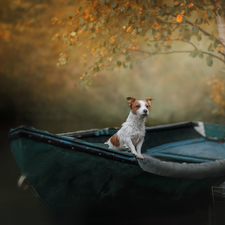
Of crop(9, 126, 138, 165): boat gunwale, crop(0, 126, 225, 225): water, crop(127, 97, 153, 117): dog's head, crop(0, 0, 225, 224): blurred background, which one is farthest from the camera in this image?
crop(0, 0, 225, 224): blurred background

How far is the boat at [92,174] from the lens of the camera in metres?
2.59

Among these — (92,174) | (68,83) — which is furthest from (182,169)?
(68,83)

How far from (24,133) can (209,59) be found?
3.06 metres

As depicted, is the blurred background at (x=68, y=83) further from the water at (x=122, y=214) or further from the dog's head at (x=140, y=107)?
the dog's head at (x=140, y=107)

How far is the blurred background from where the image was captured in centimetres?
936

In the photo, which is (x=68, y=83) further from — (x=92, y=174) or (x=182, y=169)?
(x=92, y=174)

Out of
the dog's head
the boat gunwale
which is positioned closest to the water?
the boat gunwale

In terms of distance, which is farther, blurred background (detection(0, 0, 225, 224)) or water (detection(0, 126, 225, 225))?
blurred background (detection(0, 0, 225, 224))

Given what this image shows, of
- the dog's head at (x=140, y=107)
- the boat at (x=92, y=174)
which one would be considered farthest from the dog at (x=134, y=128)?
the boat at (x=92, y=174)

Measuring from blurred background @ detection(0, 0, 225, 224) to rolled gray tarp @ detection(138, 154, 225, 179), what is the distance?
5557 millimetres

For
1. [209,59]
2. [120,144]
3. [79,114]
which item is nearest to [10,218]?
[120,144]

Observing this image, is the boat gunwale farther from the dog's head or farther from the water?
the water

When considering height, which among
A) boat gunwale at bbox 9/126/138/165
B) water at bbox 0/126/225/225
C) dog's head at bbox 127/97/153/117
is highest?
dog's head at bbox 127/97/153/117

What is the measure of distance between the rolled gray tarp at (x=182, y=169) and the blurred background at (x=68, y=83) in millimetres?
5557
